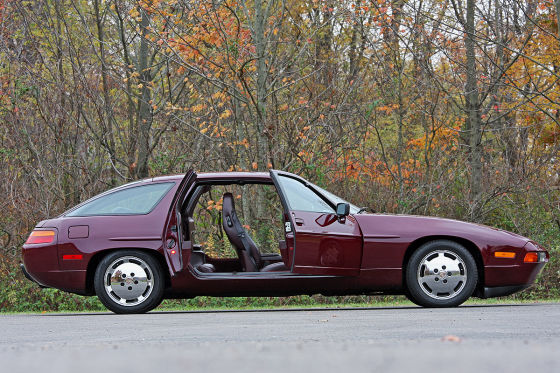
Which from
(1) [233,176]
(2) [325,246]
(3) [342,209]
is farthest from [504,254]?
(1) [233,176]

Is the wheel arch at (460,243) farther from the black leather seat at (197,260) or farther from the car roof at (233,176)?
the black leather seat at (197,260)

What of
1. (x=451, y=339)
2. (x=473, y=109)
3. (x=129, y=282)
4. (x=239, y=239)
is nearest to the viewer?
(x=451, y=339)

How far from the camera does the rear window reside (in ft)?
32.6

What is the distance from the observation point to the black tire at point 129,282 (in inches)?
378

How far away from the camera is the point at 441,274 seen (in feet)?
31.6

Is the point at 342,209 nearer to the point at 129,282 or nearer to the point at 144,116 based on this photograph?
the point at 129,282

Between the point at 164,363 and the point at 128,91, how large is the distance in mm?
14120

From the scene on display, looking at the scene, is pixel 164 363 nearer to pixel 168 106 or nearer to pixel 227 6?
pixel 227 6

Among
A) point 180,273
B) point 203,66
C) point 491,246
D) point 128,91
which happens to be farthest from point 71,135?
point 491,246

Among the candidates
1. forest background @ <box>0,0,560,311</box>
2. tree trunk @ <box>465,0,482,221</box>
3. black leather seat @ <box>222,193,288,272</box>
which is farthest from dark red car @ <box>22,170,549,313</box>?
tree trunk @ <box>465,0,482,221</box>

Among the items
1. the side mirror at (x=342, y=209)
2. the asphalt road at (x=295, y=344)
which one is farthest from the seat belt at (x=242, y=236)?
the asphalt road at (x=295, y=344)

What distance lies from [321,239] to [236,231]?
1.18 metres

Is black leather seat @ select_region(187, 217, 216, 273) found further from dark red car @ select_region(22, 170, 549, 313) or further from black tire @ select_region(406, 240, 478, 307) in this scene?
black tire @ select_region(406, 240, 478, 307)

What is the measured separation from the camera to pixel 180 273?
9.66 meters
